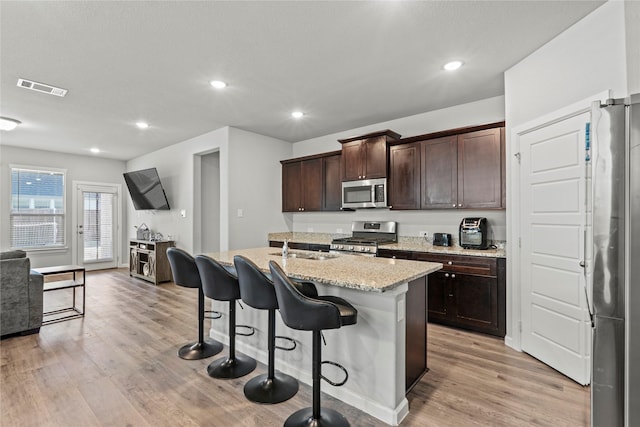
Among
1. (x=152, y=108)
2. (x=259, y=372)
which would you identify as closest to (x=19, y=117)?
(x=152, y=108)

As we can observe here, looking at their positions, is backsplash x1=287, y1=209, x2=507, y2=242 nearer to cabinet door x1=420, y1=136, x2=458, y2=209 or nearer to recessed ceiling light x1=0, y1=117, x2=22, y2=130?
cabinet door x1=420, y1=136, x2=458, y2=209

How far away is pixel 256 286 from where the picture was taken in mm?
2023

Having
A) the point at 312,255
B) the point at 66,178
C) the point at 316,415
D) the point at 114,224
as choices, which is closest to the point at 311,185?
the point at 312,255

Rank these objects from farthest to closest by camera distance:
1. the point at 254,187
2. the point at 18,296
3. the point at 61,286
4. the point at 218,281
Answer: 1. the point at 254,187
2. the point at 61,286
3. the point at 18,296
4. the point at 218,281

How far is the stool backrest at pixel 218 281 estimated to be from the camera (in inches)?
91.7

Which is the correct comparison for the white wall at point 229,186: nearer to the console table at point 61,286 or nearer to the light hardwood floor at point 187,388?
the console table at point 61,286

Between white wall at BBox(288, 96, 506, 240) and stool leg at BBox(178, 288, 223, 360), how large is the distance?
283cm

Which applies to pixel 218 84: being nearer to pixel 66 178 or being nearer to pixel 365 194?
pixel 365 194

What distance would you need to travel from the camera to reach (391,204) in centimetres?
428

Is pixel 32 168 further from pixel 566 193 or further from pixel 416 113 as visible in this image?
pixel 566 193

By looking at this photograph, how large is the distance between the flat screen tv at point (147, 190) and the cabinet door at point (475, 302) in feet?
17.3

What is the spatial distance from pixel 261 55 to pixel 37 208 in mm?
6549

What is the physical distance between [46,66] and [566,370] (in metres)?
5.11

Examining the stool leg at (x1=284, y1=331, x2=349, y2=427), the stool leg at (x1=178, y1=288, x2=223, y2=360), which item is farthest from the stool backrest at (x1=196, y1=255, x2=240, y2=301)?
the stool leg at (x1=284, y1=331, x2=349, y2=427)
